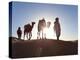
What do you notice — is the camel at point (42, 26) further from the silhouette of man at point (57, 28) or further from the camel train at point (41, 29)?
the silhouette of man at point (57, 28)

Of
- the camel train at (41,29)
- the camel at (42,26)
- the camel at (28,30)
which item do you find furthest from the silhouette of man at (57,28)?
the camel at (28,30)

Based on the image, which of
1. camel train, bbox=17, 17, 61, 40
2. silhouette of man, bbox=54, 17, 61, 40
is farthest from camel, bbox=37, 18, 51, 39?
silhouette of man, bbox=54, 17, 61, 40

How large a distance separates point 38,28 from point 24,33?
148 mm

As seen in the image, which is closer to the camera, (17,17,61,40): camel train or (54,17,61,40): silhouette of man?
(17,17,61,40): camel train

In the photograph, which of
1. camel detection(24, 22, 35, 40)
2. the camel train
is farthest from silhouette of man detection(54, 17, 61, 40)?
camel detection(24, 22, 35, 40)

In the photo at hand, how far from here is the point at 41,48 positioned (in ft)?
6.05

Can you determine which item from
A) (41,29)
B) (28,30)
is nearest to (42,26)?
(41,29)

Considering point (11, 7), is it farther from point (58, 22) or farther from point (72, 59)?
point (72, 59)

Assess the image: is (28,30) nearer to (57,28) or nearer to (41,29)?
(41,29)

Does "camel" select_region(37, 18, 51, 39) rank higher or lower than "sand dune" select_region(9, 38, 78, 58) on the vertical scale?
higher

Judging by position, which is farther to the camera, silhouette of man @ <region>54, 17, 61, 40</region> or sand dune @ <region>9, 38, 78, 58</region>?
silhouette of man @ <region>54, 17, 61, 40</region>

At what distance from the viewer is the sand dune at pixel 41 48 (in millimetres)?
1752

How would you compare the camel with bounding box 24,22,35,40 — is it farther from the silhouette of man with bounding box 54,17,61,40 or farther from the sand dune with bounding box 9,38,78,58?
the silhouette of man with bounding box 54,17,61,40

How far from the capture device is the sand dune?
175cm
